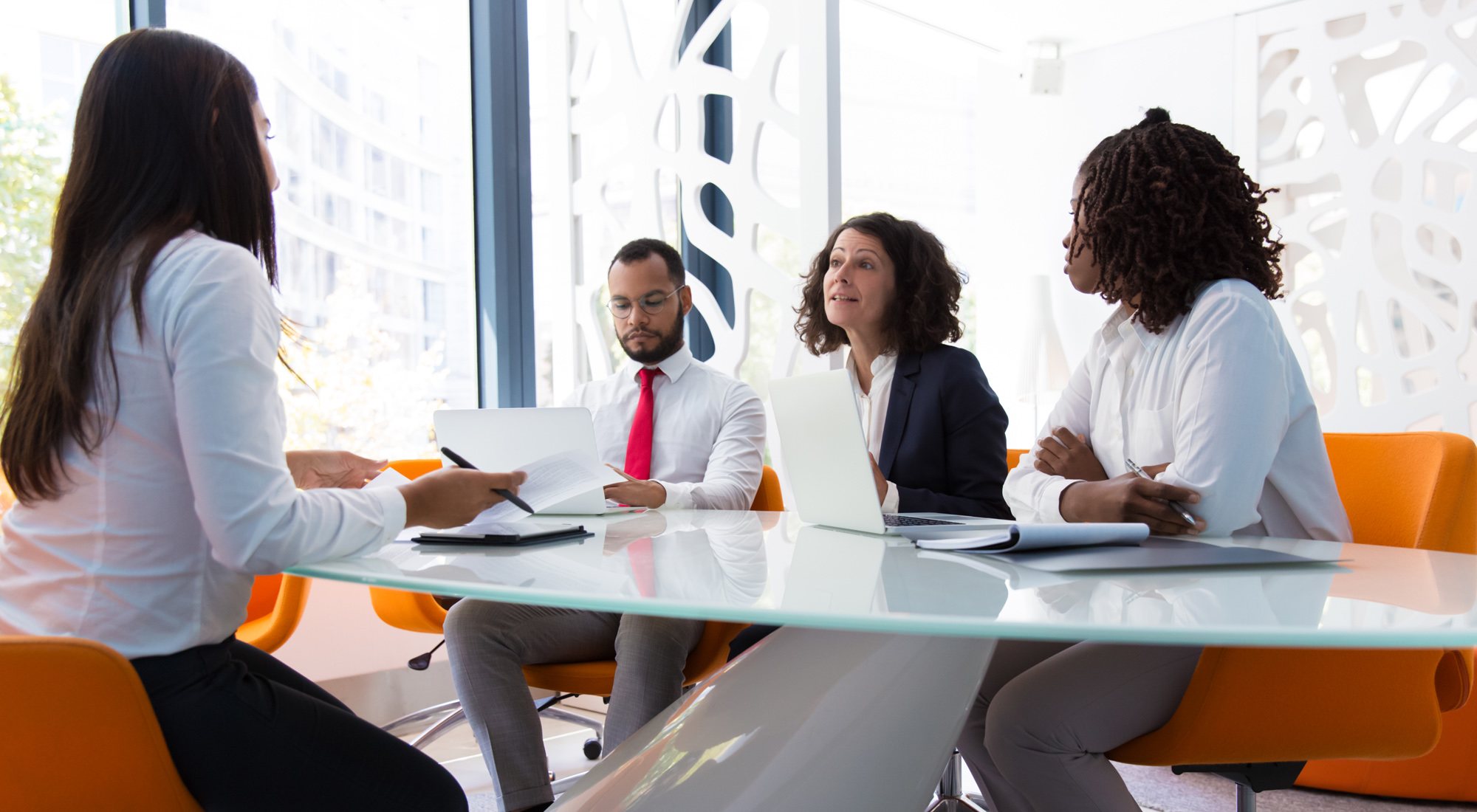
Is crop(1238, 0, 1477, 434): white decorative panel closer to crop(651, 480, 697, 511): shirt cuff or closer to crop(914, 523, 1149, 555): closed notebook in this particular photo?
crop(651, 480, 697, 511): shirt cuff

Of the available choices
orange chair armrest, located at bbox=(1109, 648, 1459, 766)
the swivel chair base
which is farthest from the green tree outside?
orange chair armrest, located at bbox=(1109, 648, 1459, 766)

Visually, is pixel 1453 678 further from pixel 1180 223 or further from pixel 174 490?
pixel 174 490

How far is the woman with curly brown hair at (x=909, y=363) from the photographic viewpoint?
90.7 inches

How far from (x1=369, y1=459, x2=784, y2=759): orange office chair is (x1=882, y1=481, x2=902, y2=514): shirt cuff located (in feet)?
1.34

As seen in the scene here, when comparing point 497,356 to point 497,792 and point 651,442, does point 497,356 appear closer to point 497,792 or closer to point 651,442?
point 651,442

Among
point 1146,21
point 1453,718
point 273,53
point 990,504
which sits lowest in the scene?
point 1453,718

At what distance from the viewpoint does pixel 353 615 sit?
3.52m

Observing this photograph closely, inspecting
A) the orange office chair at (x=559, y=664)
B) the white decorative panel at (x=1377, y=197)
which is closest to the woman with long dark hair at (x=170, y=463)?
the orange office chair at (x=559, y=664)

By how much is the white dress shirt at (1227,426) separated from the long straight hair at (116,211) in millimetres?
1275

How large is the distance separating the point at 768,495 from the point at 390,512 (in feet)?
4.61

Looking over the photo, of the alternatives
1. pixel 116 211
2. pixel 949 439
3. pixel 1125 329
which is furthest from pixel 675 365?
pixel 116 211

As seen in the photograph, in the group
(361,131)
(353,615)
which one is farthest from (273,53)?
(353,615)

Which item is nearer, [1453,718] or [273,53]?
[1453,718]

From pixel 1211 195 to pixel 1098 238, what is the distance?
18 centimetres
